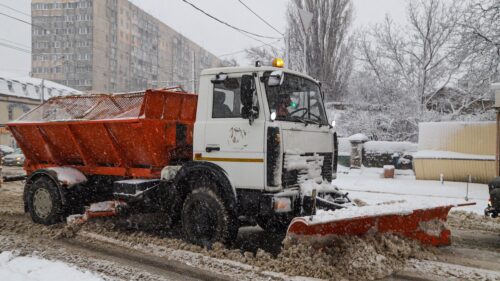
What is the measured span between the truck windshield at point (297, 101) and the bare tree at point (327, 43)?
Result: 74.8 feet

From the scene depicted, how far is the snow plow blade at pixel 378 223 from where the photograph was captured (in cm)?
512

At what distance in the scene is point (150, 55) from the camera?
240ft

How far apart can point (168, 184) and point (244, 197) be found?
147 centimetres

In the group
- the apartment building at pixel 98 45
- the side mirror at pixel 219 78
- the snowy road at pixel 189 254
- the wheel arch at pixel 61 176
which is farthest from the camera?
the apartment building at pixel 98 45

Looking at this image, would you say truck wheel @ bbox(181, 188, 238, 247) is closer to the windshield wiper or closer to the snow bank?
the windshield wiper

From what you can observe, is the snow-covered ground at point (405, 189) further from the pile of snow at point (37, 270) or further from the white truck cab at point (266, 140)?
the pile of snow at point (37, 270)

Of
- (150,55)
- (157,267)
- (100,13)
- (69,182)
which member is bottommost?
(157,267)

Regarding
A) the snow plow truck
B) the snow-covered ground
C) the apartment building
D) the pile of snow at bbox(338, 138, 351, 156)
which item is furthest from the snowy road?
the apartment building

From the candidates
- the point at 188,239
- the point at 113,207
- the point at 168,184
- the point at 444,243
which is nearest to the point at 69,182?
the point at 113,207

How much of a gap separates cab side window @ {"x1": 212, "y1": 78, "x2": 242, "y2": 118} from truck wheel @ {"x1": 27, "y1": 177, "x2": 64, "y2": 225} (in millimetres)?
3593

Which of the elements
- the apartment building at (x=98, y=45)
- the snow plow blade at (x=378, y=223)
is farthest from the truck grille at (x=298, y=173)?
the apartment building at (x=98, y=45)

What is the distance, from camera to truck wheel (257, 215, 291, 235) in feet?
20.2

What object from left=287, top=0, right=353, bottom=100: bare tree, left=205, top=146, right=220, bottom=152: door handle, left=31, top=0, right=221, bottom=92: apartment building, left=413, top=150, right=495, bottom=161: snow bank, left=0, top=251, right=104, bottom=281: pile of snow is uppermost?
left=31, top=0, right=221, bottom=92: apartment building

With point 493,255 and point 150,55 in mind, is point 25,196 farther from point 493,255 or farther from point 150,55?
point 150,55
